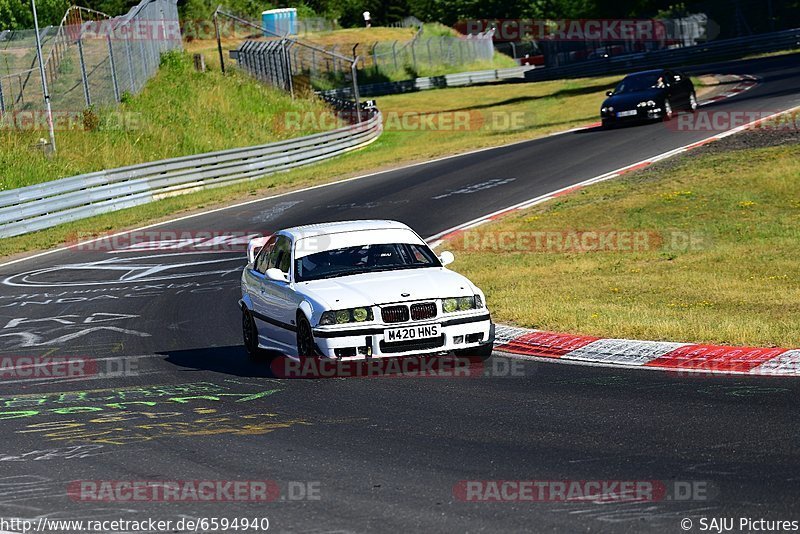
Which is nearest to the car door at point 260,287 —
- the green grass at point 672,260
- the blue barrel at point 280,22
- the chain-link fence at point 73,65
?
the green grass at point 672,260

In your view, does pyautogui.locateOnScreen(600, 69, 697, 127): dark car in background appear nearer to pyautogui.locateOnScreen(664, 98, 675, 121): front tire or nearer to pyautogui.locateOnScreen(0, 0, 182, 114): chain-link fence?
pyautogui.locateOnScreen(664, 98, 675, 121): front tire

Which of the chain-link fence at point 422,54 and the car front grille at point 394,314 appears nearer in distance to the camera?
the car front grille at point 394,314

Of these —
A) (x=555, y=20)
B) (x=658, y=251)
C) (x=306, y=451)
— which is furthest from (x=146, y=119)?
(x=555, y=20)

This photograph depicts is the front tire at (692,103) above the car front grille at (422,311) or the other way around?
above

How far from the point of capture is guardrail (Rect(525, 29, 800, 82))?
54.4 meters

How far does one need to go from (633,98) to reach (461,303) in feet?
81.4

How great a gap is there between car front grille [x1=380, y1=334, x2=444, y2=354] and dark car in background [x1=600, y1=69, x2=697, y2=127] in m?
25.0

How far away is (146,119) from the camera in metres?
40.9

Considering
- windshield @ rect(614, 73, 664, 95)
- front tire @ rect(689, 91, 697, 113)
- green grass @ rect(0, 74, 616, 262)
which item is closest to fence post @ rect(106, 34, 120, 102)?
green grass @ rect(0, 74, 616, 262)

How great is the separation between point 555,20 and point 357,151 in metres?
64.5

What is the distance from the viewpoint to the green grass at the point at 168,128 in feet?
114

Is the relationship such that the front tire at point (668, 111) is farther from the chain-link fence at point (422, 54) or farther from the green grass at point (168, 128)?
the chain-link fence at point (422, 54)

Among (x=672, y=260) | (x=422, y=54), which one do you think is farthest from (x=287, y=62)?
(x=672, y=260)

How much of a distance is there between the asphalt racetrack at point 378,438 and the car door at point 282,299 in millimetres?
449
